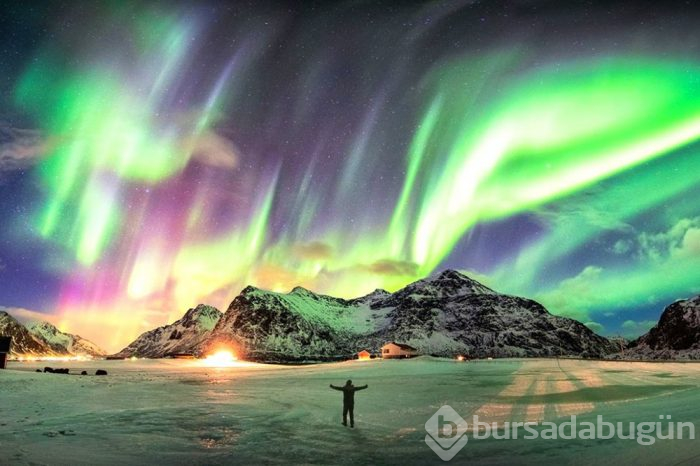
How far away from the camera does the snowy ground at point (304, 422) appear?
1498 cm

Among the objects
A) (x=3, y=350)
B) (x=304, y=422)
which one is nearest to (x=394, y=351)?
(x=3, y=350)

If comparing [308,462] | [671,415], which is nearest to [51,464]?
[308,462]

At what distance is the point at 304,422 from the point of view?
22.0 m

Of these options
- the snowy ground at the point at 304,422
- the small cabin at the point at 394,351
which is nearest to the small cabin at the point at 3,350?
the snowy ground at the point at 304,422

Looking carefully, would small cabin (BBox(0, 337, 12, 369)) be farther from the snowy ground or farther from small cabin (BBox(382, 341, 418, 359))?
small cabin (BBox(382, 341, 418, 359))

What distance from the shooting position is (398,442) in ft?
57.5

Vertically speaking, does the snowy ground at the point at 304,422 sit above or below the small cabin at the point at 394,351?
above

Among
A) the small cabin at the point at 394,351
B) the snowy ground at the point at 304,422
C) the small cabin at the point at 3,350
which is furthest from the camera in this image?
the small cabin at the point at 394,351

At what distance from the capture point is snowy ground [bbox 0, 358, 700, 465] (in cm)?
1498

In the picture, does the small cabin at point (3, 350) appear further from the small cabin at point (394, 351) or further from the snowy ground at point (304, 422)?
the small cabin at point (394, 351)

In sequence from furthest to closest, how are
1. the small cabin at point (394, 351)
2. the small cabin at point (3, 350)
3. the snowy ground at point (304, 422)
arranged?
1. the small cabin at point (394, 351)
2. the small cabin at point (3, 350)
3. the snowy ground at point (304, 422)

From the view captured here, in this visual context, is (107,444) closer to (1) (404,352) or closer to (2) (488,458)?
(2) (488,458)

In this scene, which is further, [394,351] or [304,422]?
[394,351]

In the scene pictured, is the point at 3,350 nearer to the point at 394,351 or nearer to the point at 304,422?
the point at 304,422
